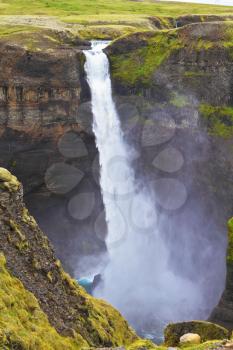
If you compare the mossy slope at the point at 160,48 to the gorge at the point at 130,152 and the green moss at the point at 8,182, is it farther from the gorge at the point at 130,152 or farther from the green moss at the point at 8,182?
the green moss at the point at 8,182

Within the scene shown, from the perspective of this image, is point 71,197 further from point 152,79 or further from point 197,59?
point 197,59

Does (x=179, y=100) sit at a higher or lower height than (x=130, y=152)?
higher

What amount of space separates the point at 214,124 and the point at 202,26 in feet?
35.2

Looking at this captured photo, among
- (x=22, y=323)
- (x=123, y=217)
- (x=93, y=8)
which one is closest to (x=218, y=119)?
(x=123, y=217)

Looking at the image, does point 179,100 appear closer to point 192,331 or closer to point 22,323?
point 192,331

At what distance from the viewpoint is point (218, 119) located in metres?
52.6

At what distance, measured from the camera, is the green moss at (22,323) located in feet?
50.3

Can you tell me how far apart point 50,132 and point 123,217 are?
1283 centimetres

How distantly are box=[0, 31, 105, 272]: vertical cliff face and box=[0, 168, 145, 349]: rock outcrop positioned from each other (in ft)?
110

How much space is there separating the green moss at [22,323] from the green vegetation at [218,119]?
119 feet

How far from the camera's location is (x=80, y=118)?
2190 inches

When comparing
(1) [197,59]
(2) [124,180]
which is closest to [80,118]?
(2) [124,180]

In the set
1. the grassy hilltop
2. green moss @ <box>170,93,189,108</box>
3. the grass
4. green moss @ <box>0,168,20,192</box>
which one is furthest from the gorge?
the grass

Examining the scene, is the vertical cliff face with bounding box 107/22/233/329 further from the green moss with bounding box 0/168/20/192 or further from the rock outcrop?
the green moss with bounding box 0/168/20/192
